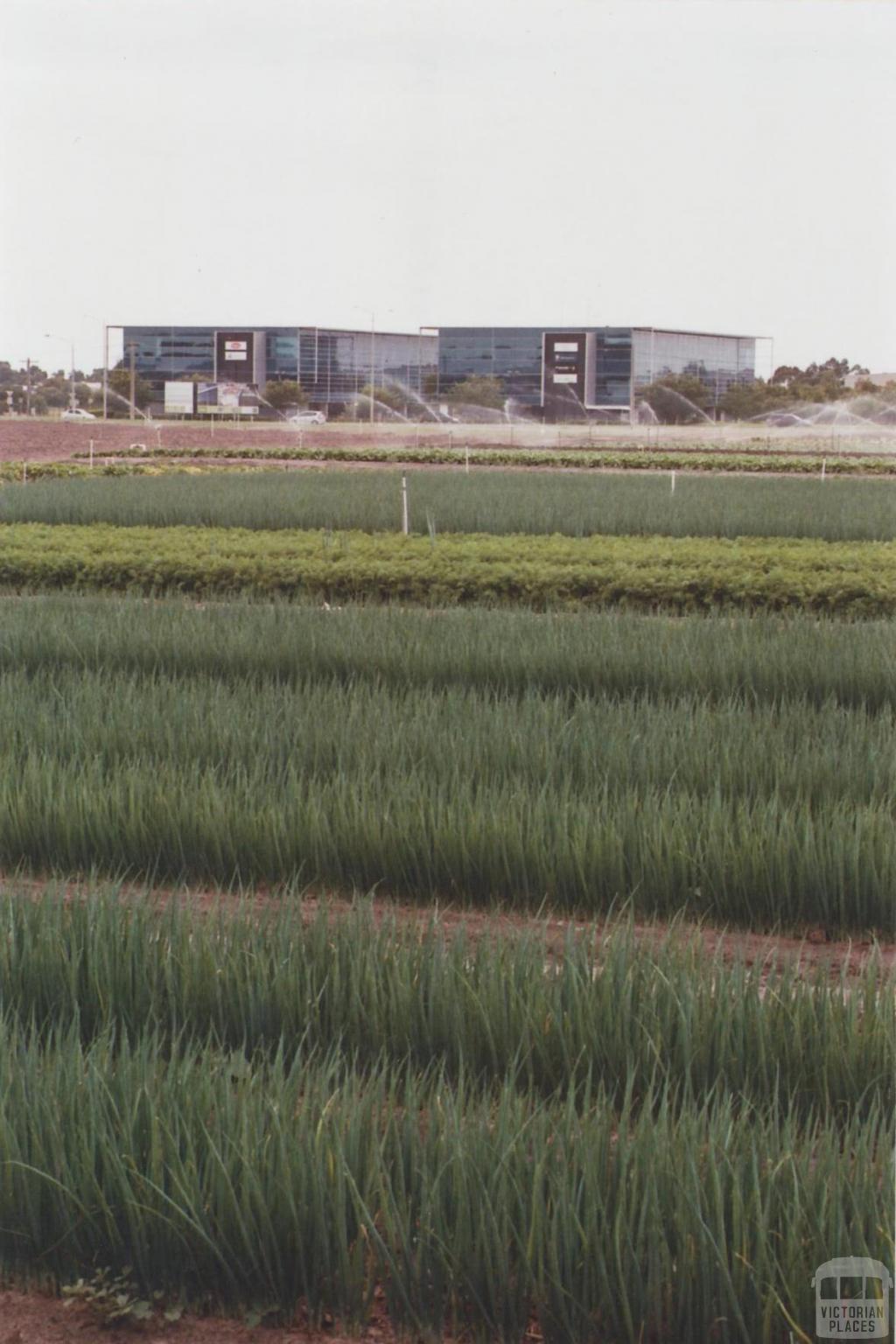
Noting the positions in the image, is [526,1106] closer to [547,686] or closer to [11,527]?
[547,686]

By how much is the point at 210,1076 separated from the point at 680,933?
2.03 meters

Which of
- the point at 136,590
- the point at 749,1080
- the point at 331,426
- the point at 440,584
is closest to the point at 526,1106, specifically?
the point at 749,1080

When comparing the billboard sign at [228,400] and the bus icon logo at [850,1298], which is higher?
the billboard sign at [228,400]

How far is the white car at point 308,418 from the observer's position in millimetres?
55406

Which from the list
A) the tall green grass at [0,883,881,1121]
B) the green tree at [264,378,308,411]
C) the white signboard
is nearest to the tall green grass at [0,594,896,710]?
the tall green grass at [0,883,881,1121]

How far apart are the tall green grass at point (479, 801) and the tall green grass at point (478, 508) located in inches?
346

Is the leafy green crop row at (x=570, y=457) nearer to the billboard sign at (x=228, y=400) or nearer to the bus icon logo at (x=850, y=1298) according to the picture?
the billboard sign at (x=228, y=400)

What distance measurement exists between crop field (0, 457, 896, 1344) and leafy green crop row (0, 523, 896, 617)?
0.98 metres

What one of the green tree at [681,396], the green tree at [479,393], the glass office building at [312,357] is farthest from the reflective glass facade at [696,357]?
the glass office building at [312,357]

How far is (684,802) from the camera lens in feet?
17.3

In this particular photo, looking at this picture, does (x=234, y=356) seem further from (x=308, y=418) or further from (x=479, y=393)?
(x=479, y=393)

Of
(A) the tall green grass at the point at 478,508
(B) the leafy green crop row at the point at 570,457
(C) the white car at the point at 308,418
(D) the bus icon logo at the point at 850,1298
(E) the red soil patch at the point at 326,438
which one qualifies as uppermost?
(C) the white car at the point at 308,418

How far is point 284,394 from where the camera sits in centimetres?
6081

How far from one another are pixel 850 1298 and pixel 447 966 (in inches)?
52.2
